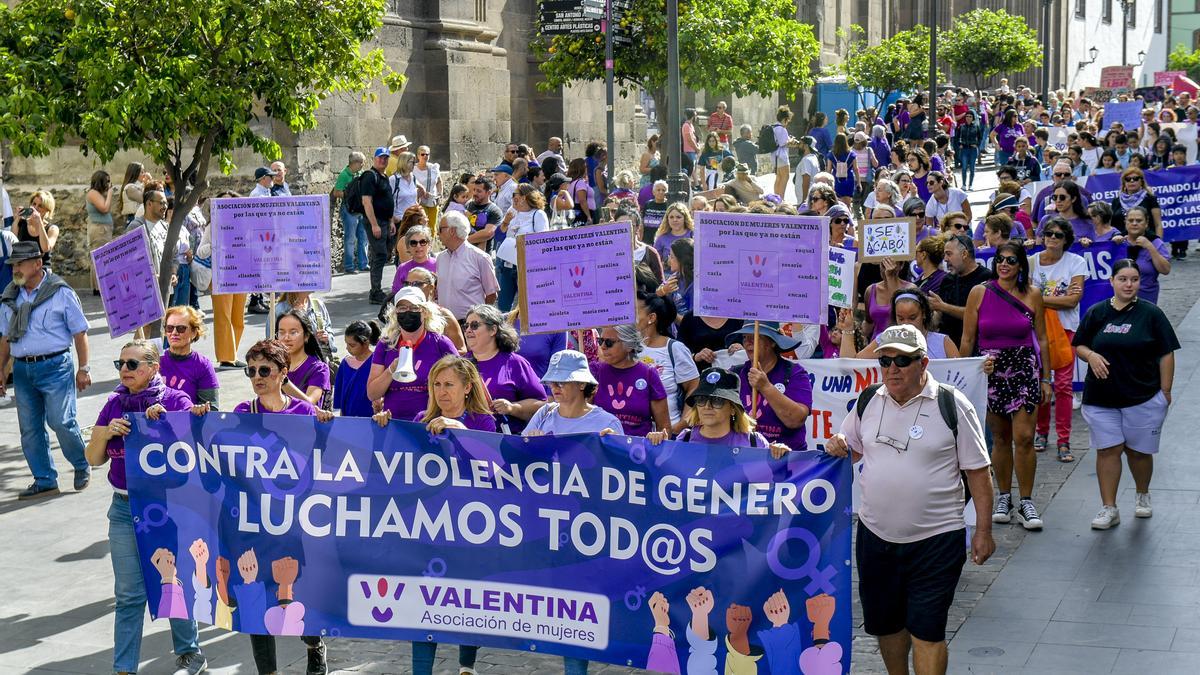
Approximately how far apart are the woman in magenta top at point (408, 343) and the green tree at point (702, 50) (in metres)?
14.1

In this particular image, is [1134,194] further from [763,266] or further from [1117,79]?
[1117,79]

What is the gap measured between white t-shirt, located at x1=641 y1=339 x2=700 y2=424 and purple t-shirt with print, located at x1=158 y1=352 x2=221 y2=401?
2.28m

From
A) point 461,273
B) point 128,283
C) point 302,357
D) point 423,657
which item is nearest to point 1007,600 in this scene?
point 423,657

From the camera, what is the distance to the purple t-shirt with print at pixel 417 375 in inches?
320

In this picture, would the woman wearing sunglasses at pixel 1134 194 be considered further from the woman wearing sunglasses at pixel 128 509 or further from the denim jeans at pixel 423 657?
the woman wearing sunglasses at pixel 128 509

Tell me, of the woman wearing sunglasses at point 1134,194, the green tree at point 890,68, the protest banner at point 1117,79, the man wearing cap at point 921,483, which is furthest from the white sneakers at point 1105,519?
the protest banner at point 1117,79

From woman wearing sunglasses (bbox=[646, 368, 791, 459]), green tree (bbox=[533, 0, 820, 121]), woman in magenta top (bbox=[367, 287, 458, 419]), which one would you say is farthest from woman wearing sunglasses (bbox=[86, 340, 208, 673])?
green tree (bbox=[533, 0, 820, 121])

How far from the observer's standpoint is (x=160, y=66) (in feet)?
38.3

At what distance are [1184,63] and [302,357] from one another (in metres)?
103

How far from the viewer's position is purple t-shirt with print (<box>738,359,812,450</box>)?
308 inches

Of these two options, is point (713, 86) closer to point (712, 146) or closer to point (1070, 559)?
point (712, 146)

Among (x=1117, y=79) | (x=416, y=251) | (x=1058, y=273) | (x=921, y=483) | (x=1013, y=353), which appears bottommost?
(x=921, y=483)

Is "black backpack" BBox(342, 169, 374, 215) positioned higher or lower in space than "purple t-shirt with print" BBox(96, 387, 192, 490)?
higher

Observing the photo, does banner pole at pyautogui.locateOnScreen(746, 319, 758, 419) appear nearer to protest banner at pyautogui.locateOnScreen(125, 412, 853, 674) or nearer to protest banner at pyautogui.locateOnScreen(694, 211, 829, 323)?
protest banner at pyautogui.locateOnScreen(694, 211, 829, 323)
